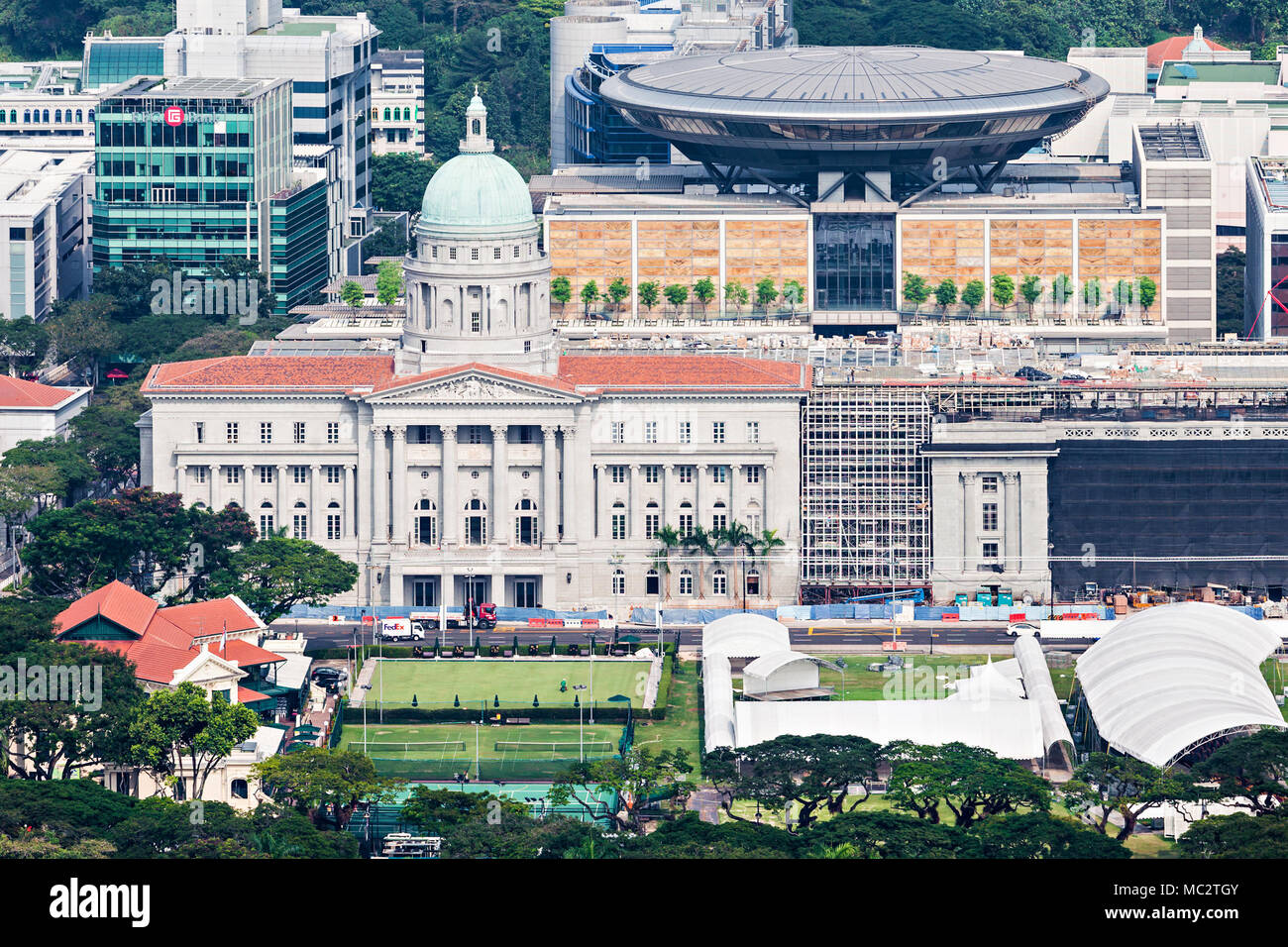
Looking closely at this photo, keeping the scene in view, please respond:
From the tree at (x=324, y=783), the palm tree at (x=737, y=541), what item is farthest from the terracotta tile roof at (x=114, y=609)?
the palm tree at (x=737, y=541)

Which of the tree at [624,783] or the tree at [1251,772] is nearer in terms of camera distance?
the tree at [1251,772]

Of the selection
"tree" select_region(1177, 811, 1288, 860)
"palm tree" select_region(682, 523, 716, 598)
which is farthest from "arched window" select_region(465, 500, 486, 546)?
"tree" select_region(1177, 811, 1288, 860)

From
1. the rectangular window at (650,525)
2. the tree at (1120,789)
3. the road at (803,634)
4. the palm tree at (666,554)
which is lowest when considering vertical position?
the tree at (1120,789)

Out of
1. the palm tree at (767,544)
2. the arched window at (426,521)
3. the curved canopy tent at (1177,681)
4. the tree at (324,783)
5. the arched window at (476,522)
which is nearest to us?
the tree at (324,783)

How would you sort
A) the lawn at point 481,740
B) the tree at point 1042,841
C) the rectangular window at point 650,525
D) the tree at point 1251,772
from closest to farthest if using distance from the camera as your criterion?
the tree at point 1042,841 < the tree at point 1251,772 < the lawn at point 481,740 < the rectangular window at point 650,525

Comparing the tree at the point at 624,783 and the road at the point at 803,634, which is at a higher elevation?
the road at the point at 803,634

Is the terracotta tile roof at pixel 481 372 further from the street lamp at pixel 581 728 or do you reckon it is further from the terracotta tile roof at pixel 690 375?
the street lamp at pixel 581 728
